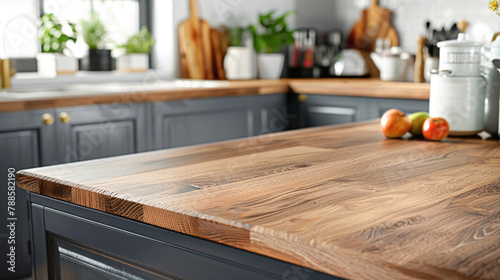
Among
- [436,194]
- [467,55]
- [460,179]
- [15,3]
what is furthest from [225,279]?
[15,3]

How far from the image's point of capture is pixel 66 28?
145 inches

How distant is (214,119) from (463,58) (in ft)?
6.26

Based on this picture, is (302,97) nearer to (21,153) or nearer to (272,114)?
(272,114)

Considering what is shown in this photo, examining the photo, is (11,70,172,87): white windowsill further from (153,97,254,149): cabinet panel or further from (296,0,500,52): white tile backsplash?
(296,0,500,52): white tile backsplash

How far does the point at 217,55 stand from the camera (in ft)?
13.6

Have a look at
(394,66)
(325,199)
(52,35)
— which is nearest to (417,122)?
(325,199)

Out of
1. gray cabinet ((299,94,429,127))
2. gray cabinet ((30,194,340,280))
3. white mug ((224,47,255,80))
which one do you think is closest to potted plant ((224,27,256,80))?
white mug ((224,47,255,80))

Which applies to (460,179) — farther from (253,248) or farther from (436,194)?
(253,248)

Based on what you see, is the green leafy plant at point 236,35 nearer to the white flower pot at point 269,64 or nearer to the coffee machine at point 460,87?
the white flower pot at point 269,64

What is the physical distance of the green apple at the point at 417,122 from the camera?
171 cm

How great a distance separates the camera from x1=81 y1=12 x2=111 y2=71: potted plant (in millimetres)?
3674

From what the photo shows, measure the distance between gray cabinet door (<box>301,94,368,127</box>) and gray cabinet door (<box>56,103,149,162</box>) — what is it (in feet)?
3.83

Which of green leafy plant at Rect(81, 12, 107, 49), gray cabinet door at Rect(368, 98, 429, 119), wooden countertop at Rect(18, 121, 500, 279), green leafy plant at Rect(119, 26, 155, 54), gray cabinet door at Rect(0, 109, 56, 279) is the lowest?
gray cabinet door at Rect(0, 109, 56, 279)

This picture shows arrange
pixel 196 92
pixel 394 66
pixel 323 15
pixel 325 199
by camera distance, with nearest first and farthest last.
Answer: pixel 325 199, pixel 196 92, pixel 394 66, pixel 323 15
